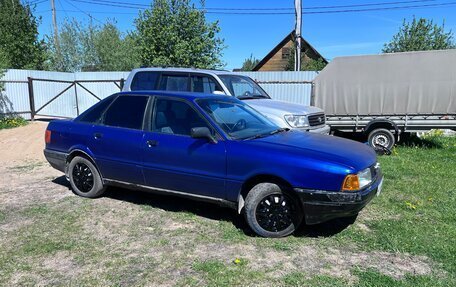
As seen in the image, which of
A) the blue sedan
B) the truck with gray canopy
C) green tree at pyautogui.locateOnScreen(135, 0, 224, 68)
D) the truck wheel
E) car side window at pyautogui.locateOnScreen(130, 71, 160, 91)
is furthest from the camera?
green tree at pyautogui.locateOnScreen(135, 0, 224, 68)

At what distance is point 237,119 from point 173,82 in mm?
3625

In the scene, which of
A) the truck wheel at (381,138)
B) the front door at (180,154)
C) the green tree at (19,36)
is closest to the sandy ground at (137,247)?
the front door at (180,154)

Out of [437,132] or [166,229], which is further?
[437,132]

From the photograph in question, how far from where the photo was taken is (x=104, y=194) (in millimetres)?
5895

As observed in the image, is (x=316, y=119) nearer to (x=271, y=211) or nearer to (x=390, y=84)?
(x=390, y=84)

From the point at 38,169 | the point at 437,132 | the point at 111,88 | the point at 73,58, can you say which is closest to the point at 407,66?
the point at 437,132

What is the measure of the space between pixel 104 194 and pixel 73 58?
27936mm

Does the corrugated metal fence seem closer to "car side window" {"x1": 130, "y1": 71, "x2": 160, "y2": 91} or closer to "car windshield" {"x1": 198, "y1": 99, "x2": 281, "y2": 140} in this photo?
"car side window" {"x1": 130, "y1": 71, "x2": 160, "y2": 91}

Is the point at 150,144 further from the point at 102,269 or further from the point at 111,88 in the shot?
the point at 111,88

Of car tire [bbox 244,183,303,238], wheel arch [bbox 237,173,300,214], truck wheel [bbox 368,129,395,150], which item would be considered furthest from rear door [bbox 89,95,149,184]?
truck wheel [bbox 368,129,395,150]

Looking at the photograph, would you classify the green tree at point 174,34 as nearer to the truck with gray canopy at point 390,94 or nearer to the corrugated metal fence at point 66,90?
the corrugated metal fence at point 66,90

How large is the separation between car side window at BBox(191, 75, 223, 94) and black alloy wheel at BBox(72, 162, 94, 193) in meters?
3.11

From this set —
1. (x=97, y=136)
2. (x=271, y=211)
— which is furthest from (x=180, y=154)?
(x=97, y=136)

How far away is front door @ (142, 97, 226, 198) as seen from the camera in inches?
176
